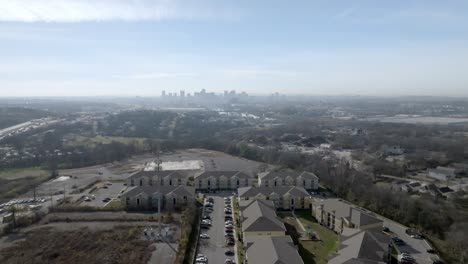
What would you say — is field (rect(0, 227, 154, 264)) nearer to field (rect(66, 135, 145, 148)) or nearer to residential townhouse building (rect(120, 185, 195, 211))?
residential townhouse building (rect(120, 185, 195, 211))

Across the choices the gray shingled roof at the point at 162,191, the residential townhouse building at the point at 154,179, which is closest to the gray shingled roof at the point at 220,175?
the residential townhouse building at the point at 154,179

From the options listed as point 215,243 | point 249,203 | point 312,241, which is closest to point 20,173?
point 249,203

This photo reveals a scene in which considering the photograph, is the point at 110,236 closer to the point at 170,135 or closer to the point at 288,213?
the point at 288,213

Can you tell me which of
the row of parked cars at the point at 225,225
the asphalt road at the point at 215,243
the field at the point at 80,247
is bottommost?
the field at the point at 80,247

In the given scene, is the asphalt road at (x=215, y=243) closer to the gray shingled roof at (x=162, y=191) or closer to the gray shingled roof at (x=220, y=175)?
the gray shingled roof at (x=162, y=191)

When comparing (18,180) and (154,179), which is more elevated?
(154,179)

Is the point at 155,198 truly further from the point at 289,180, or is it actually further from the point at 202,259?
the point at 289,180

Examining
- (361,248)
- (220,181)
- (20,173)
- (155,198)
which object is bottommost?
(20,173)
